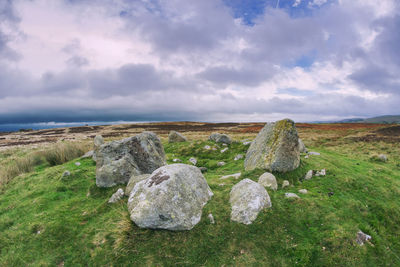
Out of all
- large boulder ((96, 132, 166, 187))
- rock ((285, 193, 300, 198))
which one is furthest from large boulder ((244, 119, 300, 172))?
large boulder ((96, 132, 166, 187))

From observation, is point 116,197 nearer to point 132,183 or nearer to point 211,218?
point 132,183

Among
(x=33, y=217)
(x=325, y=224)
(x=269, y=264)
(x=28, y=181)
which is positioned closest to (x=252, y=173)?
(x=325, y=224)

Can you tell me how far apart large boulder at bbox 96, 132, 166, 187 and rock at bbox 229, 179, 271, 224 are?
588 cm

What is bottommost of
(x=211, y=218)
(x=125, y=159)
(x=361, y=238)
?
(x=361, y=238)

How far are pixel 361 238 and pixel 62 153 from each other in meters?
22.8

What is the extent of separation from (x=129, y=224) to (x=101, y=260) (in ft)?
3.87

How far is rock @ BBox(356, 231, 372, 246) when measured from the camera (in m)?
5.92

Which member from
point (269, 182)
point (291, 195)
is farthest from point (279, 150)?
point (291, 195)

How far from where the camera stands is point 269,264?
17.3 ft

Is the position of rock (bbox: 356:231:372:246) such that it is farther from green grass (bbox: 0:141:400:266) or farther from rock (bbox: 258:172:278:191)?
rock (bbox: 258:172:278:191)

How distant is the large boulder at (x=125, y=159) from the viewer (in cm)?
1005

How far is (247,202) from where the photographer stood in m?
6.96

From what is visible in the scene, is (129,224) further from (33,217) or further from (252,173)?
(252,173)

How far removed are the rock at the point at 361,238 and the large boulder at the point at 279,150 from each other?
4.62m
